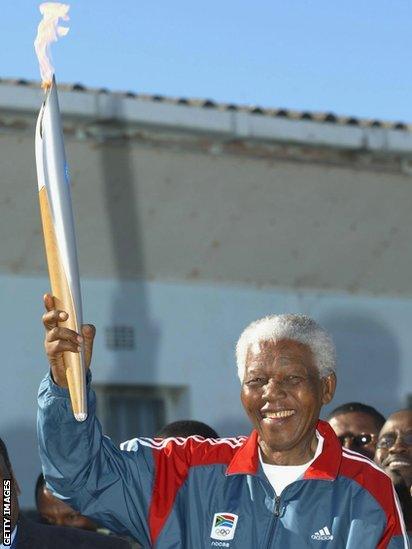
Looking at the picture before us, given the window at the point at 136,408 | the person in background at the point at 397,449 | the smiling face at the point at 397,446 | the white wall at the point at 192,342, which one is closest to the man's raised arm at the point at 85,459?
the person in background at the point at 397,449

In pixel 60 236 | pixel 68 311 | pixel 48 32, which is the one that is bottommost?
pixel 68 311

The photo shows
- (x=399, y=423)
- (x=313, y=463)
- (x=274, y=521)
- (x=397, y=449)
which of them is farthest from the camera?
(x=399, y=423)

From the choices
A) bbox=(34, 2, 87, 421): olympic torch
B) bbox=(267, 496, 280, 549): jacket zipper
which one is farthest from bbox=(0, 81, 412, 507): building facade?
bbox=(267, 496, 280, 549): jacket zipper

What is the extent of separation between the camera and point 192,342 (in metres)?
12.2

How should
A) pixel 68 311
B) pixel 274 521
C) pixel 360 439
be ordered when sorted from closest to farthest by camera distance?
1. pixel 68 311
2. pixel 274 521
3. pixel 360 439

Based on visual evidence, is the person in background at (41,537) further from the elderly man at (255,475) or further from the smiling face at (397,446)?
the smiling face at (397,446)

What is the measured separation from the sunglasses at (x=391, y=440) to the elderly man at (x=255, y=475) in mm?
2100

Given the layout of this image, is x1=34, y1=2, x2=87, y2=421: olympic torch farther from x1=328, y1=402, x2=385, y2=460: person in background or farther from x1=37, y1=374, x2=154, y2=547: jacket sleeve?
x1=328, y1=402, x2=385, y2=460: person in background

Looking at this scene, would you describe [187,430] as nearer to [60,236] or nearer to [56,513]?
[56,513]

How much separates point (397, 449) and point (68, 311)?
8.97 ft

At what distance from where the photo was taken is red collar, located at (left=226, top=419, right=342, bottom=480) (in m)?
4.18

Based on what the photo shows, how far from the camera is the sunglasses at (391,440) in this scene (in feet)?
20.9

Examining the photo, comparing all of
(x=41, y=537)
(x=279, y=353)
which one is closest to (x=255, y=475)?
(x=279, y=353)

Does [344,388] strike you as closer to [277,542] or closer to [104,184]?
[104,184]
